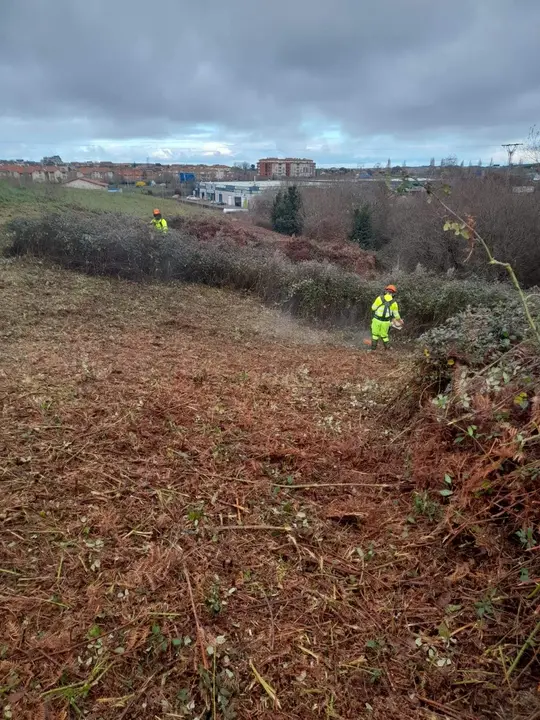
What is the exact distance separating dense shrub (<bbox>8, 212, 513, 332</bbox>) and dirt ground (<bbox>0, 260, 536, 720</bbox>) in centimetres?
616

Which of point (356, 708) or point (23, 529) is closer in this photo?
point (356, 708)

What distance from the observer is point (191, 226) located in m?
21.7

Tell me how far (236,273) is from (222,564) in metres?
10.6

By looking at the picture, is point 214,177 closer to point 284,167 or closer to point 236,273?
point 284,167

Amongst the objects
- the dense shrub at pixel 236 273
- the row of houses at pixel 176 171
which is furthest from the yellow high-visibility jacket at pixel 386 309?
the row of houses at pixel 176 171

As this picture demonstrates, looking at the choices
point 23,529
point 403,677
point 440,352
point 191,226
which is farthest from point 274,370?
point 191,226

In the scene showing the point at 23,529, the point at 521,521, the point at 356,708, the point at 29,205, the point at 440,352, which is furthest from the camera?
the point at 29,205

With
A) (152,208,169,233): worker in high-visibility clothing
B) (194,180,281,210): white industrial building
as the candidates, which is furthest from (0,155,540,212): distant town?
(152,208,169,233): worker in high-visibility clothing

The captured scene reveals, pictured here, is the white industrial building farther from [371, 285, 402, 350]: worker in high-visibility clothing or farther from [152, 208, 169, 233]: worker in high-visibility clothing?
[371, 285, 402, 350]: worker in high-visibility clothing

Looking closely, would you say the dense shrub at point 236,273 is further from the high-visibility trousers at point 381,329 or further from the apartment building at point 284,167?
the apartment building at point 284,167

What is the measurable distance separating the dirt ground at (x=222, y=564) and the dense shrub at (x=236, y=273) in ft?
20.2

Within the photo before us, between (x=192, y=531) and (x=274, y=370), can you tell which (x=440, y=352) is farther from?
(x=192, y=531)

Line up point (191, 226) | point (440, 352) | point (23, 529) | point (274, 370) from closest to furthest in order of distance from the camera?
1. point (23, 529)
2. point (440, 352)
3. point (274, 370)
4. point (191, 226)

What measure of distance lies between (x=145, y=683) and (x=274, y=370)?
14.7 feet
